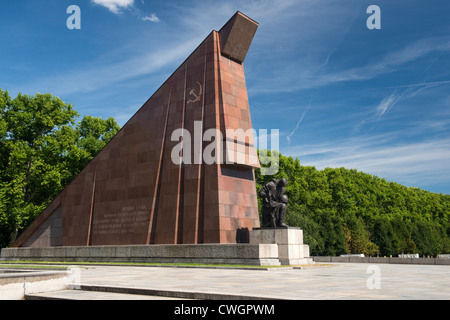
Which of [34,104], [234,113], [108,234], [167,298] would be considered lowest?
[167,298]

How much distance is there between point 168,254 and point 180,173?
4153 millimetres

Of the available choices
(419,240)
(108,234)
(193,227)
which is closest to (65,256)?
(108,234)

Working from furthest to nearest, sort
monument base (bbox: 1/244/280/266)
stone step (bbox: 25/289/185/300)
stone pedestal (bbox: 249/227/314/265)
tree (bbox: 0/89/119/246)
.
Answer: tree (bbox: 0/89/119/246)
stone pedestal (bbox: 249/227/314/265)
monument base (bbox: 1/244/280/266)
stone step (bbox: 25/289/185/300)

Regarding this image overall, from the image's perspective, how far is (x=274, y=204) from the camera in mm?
19250

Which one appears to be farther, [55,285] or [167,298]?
[55,285]

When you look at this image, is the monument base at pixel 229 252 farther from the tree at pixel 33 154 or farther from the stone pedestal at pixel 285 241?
the tree at pixel 33 154

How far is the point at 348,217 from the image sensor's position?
48.9m

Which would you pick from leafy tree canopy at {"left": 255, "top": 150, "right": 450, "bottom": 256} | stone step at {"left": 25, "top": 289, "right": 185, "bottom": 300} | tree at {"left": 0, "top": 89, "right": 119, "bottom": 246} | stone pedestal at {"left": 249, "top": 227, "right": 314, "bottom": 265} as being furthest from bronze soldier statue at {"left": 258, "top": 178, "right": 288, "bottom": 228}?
tree at {"left": 0, "top": 89, "right": 119, "bottom": 246}

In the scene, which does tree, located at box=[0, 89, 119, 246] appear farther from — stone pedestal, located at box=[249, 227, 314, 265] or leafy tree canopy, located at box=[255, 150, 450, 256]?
stone pedestal, located at box=[249, 227, 314, 265]

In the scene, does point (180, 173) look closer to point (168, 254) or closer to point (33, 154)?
point (168, 254)

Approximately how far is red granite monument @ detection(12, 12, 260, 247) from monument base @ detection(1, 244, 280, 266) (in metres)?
1.01

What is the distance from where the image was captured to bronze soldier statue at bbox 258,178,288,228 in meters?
19.1

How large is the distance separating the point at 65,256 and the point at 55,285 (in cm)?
1472

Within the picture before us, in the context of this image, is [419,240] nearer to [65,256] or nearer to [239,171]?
[239,171]
